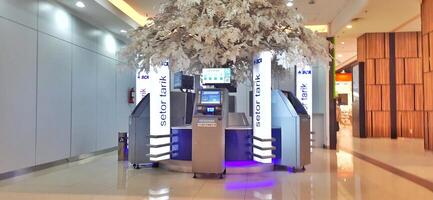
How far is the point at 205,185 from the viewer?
5250mm

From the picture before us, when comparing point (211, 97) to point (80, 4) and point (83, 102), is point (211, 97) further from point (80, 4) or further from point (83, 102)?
point (83, 102)

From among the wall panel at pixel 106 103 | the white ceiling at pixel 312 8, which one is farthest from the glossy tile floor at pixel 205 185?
the white ceiling at pixel 312 8

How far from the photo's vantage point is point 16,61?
593 cm

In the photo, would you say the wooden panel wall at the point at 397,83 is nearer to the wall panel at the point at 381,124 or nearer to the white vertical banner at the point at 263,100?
the wall panel at the point at 381,124

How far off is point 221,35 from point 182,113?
6.82ft

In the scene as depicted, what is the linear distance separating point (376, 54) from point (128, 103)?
30.2 ft

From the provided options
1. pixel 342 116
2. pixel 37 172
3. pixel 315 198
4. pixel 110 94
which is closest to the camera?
pixel 315 198

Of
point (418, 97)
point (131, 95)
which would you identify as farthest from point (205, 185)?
point (418, 97)

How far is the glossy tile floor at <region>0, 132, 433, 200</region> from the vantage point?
4.59m

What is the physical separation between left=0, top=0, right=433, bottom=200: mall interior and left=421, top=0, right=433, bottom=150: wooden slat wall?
55mm

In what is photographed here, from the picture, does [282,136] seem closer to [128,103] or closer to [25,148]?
[25,148]

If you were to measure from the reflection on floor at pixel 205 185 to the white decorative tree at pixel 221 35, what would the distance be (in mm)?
1942

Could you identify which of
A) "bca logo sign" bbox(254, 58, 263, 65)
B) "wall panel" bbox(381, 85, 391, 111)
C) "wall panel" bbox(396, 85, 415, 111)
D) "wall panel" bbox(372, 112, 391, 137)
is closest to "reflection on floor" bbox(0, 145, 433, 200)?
"bca logo sign" bbox(254, 58, 263, 65)

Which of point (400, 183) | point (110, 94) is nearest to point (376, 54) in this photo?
point (400, 183)
